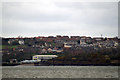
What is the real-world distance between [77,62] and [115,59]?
788 centimetres

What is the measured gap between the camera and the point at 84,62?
74.4 m

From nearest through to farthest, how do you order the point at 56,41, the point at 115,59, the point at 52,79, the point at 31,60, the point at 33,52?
the point at 52,79
the point at 115,59
the point at 31,60
the point at 33,52
the point at 56,41

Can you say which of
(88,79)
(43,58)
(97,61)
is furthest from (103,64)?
(88,79)

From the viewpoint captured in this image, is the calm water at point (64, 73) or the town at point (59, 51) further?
the town at point (59, 51)

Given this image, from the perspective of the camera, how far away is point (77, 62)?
74875mm

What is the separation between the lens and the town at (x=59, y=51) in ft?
240

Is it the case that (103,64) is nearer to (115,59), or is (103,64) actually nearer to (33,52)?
(115,59)

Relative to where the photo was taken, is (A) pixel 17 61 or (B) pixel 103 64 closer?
(B) pixel 103 64

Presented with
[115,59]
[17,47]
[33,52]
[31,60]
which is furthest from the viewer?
[17,47]

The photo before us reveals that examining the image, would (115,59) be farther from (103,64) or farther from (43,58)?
(43,58)

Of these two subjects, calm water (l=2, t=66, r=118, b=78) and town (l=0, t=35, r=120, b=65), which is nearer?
calm water (l=2, t=66, r=118, b=78)

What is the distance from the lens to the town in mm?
73219

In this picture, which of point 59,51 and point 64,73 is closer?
point 64,73

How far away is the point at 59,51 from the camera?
85625 mm
